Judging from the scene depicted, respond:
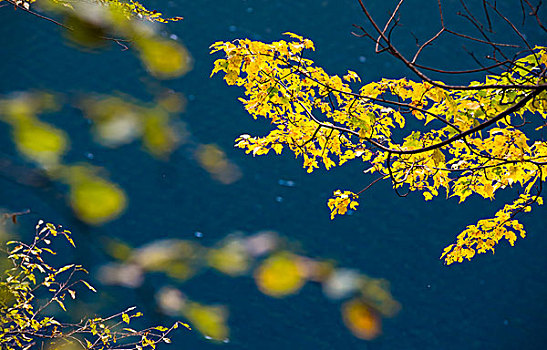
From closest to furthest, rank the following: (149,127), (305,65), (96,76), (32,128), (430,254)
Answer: (32,128), (149,127), (305,65), (96,76), (430,254)

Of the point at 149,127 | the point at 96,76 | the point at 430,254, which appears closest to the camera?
the point at 149,127

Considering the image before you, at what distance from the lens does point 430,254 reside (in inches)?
112

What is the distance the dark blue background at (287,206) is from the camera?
2688 mm

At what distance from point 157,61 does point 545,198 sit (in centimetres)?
284

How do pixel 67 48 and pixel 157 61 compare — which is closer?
pixel 157 61

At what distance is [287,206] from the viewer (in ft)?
9.14

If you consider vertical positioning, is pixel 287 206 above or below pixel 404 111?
above

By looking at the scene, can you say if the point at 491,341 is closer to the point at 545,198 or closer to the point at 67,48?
the point at 545,198

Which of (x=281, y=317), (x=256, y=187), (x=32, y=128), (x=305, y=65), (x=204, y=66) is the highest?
(x=204, y=66)

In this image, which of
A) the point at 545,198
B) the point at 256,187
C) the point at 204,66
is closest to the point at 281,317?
the point at 256,187

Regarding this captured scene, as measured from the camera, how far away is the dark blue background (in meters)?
2.69

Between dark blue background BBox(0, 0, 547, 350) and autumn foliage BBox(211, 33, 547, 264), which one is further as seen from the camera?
dark blue background BBox(0, 0, 547, 350)

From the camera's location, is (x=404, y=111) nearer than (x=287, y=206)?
Yes

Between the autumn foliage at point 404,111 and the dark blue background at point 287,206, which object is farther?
the dark blue background at point 287,206
